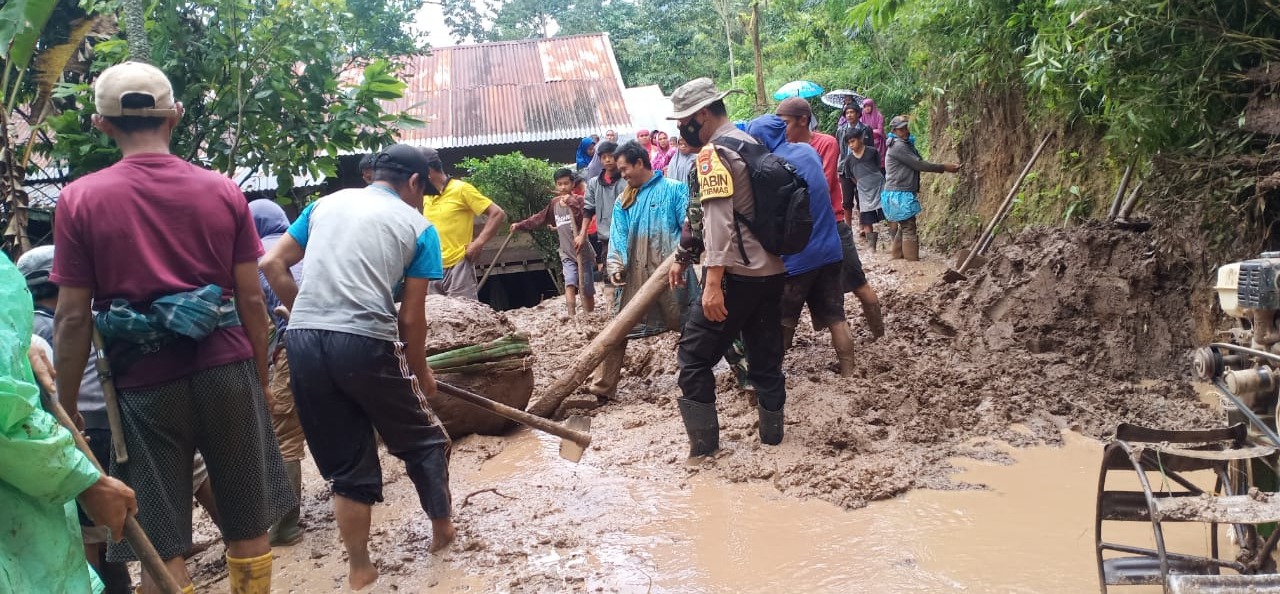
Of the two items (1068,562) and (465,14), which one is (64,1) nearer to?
(1068,562)

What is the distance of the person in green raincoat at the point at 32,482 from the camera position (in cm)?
181

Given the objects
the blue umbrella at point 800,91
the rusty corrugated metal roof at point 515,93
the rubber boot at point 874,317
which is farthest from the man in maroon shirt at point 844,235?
the rusty corrugated metal roof at point 515,93

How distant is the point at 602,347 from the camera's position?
225 inches

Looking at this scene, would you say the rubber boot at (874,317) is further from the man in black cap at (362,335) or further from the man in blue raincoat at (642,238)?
the man in black cap at (362,335)

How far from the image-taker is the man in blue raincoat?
591cm

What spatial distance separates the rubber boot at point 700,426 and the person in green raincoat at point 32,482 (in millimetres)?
2843

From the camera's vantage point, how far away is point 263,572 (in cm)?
312

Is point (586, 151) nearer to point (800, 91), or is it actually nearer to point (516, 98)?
point (800, 91)

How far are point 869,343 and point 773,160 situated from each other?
2510 millimetres

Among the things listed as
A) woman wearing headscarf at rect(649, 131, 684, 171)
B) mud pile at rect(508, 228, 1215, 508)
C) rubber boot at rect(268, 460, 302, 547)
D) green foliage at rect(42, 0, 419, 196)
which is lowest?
rubber boot at rect(268, 460, 302, 547)

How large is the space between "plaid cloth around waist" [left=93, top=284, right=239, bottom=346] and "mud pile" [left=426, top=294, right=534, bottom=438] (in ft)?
7.30

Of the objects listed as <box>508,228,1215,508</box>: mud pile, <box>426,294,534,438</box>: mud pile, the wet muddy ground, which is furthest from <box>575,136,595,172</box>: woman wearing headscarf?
<box>426,294,534,438</box>: mud pile

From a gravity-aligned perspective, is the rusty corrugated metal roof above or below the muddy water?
above

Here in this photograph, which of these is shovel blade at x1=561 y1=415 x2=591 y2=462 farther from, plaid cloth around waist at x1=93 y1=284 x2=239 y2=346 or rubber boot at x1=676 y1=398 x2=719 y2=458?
plaid cloth around waist at x1=93 y1=284 x2=239 y2=346
